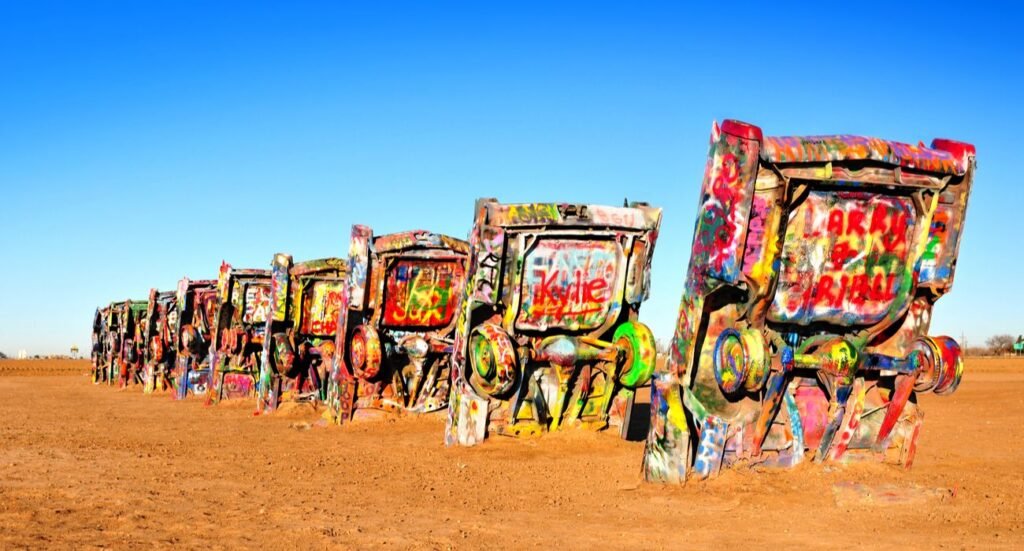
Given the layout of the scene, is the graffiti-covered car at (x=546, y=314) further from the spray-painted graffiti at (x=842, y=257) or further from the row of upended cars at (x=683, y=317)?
the spray-painted graffiti at (x=842, y=257)

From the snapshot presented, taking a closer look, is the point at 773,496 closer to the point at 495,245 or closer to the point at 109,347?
the point at 495,245

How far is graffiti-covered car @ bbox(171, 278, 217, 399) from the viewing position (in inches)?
925

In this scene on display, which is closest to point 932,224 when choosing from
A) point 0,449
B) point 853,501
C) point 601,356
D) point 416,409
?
point 853,501

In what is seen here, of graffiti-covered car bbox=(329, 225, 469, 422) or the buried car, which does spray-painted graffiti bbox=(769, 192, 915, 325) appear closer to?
graffiti-covered car bbox=(329, 225, 469, 422)

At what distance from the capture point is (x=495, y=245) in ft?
39.8

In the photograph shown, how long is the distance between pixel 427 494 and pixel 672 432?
7.24 ft

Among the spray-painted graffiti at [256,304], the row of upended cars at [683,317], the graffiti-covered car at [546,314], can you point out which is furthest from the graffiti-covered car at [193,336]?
the graffiti-covered car at [546,314]

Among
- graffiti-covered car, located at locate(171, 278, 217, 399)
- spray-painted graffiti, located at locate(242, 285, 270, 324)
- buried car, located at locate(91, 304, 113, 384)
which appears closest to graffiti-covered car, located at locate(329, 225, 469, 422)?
spray-painted graffiti, located at locate(242, 285, 270, 324)

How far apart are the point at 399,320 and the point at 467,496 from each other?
261 inches

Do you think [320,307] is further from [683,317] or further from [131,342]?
[131,342]

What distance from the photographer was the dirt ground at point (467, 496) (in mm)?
7082

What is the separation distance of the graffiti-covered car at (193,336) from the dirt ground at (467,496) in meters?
9.33

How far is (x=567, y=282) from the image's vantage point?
12.4 m

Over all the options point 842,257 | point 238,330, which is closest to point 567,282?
point 842,257
